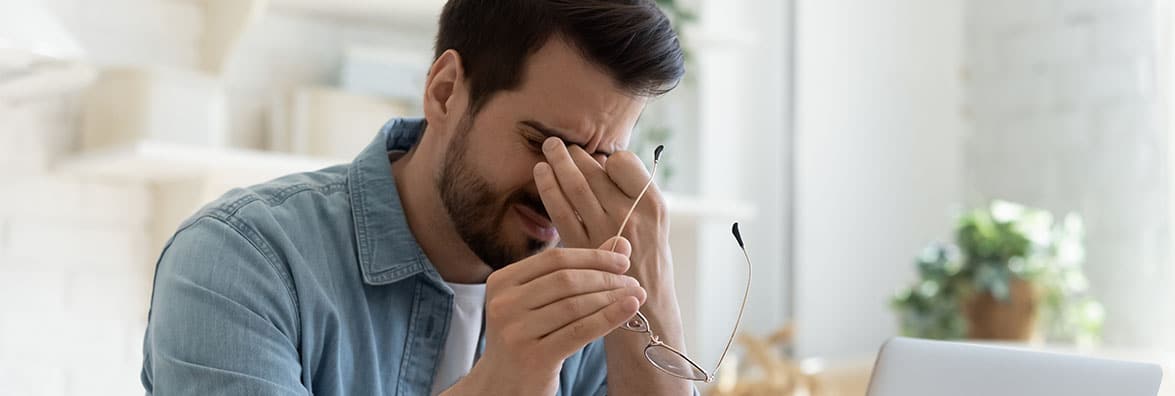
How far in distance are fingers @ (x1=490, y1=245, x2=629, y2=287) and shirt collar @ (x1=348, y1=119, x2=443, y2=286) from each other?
0.24m

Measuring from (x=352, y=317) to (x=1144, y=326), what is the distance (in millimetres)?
1735

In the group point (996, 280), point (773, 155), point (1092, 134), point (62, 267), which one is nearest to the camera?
point (62, 267)

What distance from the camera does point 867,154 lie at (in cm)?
269

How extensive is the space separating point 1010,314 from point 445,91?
139 centimetres

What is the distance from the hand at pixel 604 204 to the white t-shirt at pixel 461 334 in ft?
0.49

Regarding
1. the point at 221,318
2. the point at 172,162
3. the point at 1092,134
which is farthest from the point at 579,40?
the point at 1092,134

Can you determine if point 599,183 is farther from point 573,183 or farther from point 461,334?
point 461,334

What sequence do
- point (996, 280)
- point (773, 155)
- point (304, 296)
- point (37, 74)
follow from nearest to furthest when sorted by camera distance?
point (304, 296) → point (37, 74) → point (996, 280) → point (773, 155)

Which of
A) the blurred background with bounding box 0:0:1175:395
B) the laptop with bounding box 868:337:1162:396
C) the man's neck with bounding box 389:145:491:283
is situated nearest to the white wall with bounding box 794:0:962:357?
the blurred background with bounding box 0:0:1175:395

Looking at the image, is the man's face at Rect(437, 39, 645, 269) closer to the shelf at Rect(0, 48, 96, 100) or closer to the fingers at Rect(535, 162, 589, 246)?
the fingers at Rect(535, 162, 589, 246)

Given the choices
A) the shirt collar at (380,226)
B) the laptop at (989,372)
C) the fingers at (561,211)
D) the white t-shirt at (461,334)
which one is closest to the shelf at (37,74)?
the shirt collar at (380,226)

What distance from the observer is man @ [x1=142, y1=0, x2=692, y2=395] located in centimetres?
106

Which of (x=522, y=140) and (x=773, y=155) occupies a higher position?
(x=522, y=140)

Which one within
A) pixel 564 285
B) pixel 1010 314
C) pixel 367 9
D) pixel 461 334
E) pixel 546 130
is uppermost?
pixel 367 9
